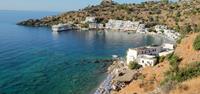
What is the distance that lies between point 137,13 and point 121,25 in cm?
1969

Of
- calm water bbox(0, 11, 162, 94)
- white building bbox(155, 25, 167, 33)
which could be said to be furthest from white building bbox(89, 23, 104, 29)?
calm water bbox(0, 11, 162, 94)

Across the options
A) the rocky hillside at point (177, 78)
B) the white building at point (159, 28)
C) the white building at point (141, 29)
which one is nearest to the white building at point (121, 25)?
the white building at point (141, 29)

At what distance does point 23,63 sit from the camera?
239 feet

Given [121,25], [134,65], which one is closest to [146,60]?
[134,65]

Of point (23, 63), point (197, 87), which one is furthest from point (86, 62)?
point (197, 87)

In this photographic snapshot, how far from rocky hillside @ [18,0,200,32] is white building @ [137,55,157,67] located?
77.9 metres

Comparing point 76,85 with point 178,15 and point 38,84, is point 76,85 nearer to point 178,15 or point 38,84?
point 38,84

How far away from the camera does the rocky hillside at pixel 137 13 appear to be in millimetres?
147875

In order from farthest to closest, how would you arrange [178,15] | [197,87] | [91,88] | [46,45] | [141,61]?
[178,15]
[46,45]
[141,61]
[91,88]
[197,87]

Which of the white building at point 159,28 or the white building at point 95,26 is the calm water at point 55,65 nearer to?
the white building at point 159,28

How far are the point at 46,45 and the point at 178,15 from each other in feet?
205

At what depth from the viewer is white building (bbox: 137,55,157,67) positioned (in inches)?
2352

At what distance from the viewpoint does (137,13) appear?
167625mm

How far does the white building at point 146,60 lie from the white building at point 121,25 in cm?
8487
